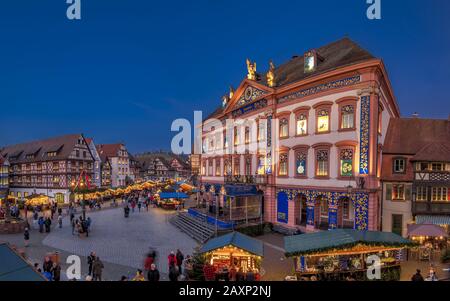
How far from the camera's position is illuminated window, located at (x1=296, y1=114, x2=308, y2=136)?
23719 mm

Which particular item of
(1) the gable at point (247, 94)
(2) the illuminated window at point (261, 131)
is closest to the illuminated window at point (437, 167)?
(2) the illuminated window at point (261, 131)

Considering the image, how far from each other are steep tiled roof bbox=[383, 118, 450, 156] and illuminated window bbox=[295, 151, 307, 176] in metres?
6.47

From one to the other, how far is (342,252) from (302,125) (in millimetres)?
13425

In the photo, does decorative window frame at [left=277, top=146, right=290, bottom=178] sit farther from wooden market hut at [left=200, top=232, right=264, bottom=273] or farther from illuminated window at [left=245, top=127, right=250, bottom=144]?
wooden market hut at [left=200, top=232, right=264, bottom=273]

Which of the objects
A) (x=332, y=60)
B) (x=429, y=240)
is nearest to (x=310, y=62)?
(x=332, y=60)

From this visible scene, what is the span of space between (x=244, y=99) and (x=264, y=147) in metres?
6.51

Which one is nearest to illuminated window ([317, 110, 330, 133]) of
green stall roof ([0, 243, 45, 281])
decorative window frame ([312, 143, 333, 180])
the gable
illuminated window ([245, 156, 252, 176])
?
decorative window frame ([312, 143, 333, 180])

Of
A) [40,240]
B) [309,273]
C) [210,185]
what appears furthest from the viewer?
[210,185]

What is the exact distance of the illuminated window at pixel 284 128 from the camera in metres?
25.4

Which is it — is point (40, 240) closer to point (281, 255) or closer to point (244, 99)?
point (281, 255)

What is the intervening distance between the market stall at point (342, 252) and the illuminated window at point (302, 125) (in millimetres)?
11499

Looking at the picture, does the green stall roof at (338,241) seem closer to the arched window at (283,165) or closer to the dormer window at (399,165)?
the dormer window at (399,165)
